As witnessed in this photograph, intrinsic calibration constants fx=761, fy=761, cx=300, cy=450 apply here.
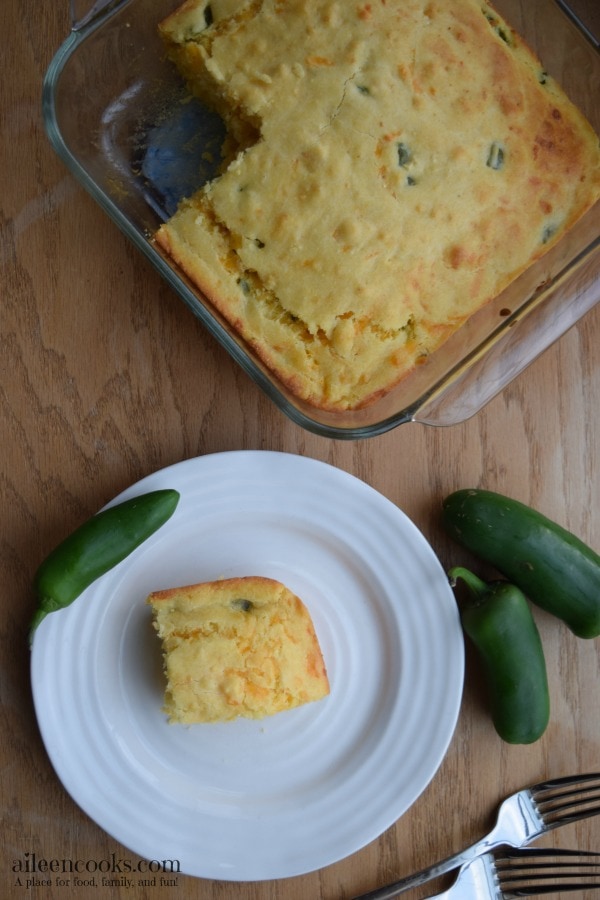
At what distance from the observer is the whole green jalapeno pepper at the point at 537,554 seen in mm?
1719

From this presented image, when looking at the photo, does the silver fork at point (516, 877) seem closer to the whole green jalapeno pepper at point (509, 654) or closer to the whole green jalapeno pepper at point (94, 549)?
the whole green jalapeno pepper at point (509, 654)

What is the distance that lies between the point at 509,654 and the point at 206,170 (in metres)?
1.30

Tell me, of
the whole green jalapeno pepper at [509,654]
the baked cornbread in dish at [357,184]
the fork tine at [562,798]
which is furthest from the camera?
the fork tine at [562,798]

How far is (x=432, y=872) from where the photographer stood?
1.76 meters

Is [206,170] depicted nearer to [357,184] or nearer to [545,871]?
[357,184]

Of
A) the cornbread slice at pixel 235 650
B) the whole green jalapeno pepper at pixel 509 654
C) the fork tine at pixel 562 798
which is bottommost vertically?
the fork tine at pixel 562 798

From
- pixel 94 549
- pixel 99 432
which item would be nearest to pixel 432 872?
pixel 94 549

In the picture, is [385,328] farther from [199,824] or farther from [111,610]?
[199,824]

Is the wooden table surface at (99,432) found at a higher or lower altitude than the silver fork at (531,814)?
higher

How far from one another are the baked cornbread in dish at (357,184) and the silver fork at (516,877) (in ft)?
3.69

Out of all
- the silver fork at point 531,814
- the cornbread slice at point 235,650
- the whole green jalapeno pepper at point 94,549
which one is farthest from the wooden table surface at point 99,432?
the cornbread slice at point 235,650

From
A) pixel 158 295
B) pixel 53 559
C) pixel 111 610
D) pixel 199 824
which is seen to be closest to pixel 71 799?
pixel 199 824

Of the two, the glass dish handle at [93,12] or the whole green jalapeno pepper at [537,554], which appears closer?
the glass dish handle at [93,12]

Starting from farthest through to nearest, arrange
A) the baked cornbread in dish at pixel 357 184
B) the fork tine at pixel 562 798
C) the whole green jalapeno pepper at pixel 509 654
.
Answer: the fork tine at pixel 562 798 < the whole green jalapeno pepper at pixel 509 654 < the baked cornbread in dish at pixel 357 184
